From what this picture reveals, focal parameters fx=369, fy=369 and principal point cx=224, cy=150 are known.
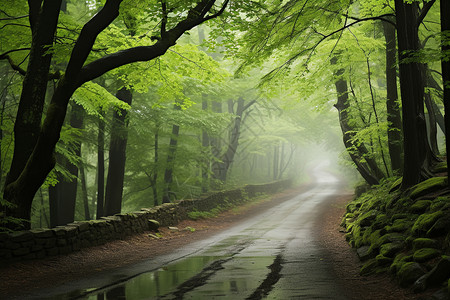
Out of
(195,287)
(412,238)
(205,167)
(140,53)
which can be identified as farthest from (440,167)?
(205,167)

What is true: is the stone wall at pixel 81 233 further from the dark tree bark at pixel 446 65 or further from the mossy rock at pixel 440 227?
the dark tree bark at pixel 446 65

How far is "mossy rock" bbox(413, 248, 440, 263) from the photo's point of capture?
5598 millimetres

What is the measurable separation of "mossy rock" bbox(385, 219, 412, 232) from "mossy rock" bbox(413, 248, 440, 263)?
1517 mm

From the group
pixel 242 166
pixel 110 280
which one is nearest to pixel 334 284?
pixel 110 280

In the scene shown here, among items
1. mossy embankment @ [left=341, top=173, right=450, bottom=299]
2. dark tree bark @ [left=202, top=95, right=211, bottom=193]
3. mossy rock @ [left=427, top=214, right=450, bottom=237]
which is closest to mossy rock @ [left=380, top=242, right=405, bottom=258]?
mossy embankment @ [left=341, top=173, right=450, bottom=299]

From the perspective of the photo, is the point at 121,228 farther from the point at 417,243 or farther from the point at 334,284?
the point at 417,243

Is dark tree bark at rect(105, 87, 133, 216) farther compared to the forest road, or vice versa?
dark tree bark at rect(105, 87, 133, 216)

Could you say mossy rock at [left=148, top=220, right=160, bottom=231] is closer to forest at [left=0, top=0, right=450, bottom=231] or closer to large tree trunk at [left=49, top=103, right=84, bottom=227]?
forest at [left=0, top=0, right=450, bottom=231]

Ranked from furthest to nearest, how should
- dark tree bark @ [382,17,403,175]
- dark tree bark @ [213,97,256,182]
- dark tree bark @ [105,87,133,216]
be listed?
dark tree bark @ [213,97,256,182] → dark tree bark @ [105,87,133,216] → dark tree bark @ [382,17,403,175]

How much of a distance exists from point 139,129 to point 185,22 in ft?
23.3

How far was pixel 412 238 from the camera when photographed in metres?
6.48

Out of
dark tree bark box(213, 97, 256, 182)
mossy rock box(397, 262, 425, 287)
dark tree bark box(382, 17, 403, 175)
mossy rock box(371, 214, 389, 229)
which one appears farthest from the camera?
dark tree bark box(213, 97, 256, 182)

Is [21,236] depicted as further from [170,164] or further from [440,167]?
[170,164]

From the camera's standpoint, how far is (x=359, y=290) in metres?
5.84
